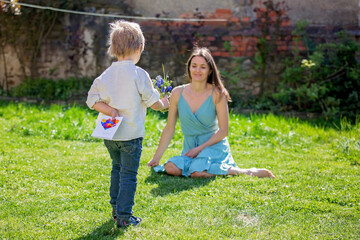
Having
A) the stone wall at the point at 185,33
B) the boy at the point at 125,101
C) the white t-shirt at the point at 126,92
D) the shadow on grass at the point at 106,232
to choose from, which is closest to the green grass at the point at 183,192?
the shadow on grass at the point at 106,232

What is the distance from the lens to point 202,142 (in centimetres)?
441

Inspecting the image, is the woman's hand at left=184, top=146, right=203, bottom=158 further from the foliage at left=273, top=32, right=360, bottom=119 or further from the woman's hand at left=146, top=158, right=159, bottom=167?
the foliage at left=273, top=32, right=360, bottom=119

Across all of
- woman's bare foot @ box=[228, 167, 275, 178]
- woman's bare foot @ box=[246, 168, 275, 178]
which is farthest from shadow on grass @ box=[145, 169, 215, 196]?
woman's bare foot @ box=[246, 168, 275, 178]

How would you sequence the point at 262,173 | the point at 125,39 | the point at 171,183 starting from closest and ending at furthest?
the point at 125,39
the point at 171,183
the point at 262,173

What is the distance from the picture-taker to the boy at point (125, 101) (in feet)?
8.91

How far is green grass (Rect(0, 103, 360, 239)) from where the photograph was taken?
9.02ft

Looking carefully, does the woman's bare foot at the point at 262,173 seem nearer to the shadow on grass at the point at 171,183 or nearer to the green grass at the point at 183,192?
the green grass at the point at 183,192

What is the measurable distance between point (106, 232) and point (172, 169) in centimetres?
149

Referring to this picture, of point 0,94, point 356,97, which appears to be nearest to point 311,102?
point 356,97

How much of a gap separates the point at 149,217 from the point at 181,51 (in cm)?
614

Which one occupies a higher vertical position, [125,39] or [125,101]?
[125,39]

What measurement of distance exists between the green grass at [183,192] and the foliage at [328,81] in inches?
69.4

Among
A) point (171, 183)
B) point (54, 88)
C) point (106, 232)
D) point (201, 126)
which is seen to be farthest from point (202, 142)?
point (54, 88)

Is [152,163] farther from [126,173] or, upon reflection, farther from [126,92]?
[126,92]
